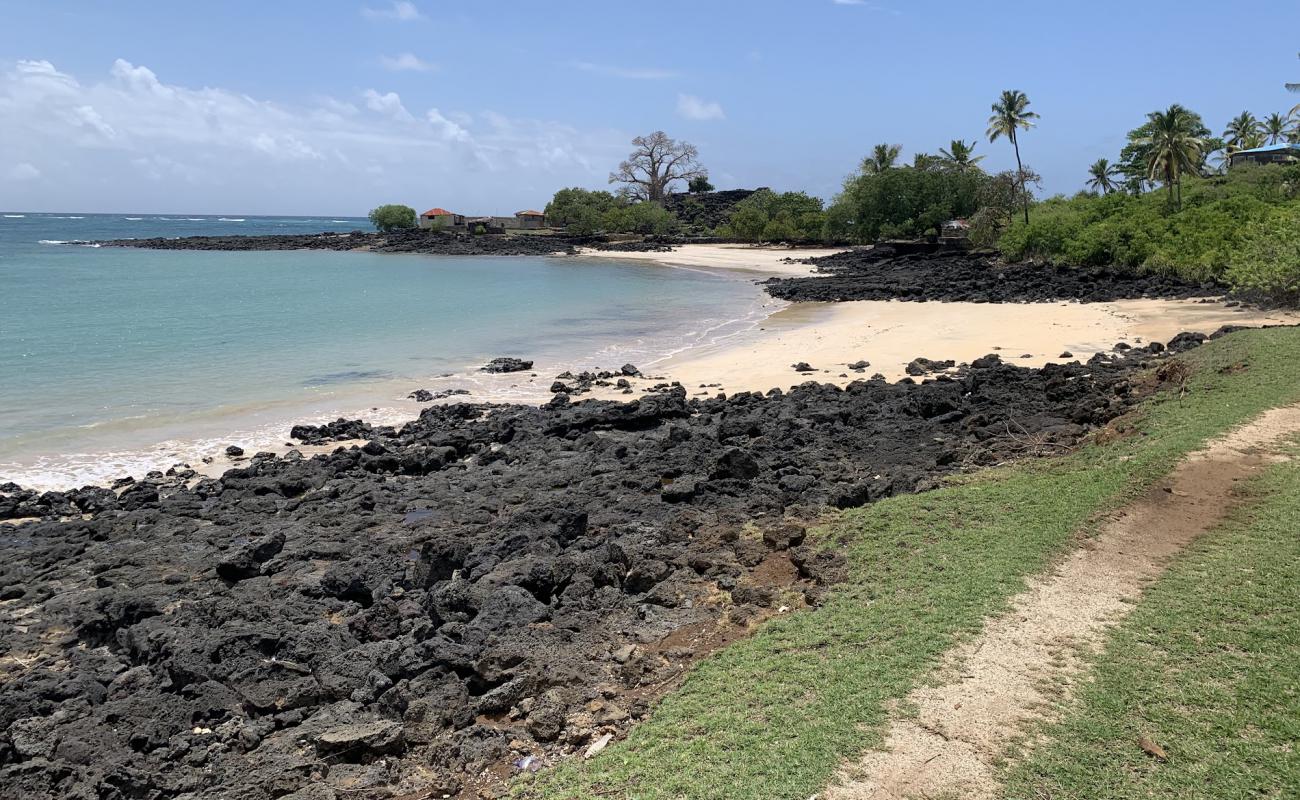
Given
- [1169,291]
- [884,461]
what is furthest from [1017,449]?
[1169,291]

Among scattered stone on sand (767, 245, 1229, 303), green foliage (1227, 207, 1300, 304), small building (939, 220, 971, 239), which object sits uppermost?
small building (939, 220, 971, 239)

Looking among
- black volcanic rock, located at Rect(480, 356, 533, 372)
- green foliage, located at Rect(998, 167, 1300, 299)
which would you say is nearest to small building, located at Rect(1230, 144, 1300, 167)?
green foliage, located at Rect(998, 167, 1300, 299)

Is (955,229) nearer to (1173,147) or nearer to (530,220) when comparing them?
(1173,147)

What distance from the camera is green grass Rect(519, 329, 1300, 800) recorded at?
543 cm

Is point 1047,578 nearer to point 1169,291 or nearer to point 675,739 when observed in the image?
point 675,739

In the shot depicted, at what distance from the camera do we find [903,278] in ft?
158

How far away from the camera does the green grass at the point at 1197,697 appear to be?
193 inches

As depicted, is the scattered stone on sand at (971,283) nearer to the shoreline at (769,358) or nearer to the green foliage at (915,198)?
the shoreline at (769,358)

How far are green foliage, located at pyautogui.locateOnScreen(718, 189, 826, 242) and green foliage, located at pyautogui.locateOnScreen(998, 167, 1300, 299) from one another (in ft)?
102

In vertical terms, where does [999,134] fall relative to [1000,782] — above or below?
above

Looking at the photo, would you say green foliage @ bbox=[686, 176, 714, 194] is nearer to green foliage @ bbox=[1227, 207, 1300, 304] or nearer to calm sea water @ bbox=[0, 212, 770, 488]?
calm sea water @ bbox=[0, 212, 770, 488]

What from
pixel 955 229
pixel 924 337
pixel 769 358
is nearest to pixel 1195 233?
pixel 924 337

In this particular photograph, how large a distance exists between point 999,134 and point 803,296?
23645mm

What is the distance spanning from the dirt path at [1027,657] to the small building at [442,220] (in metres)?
112
